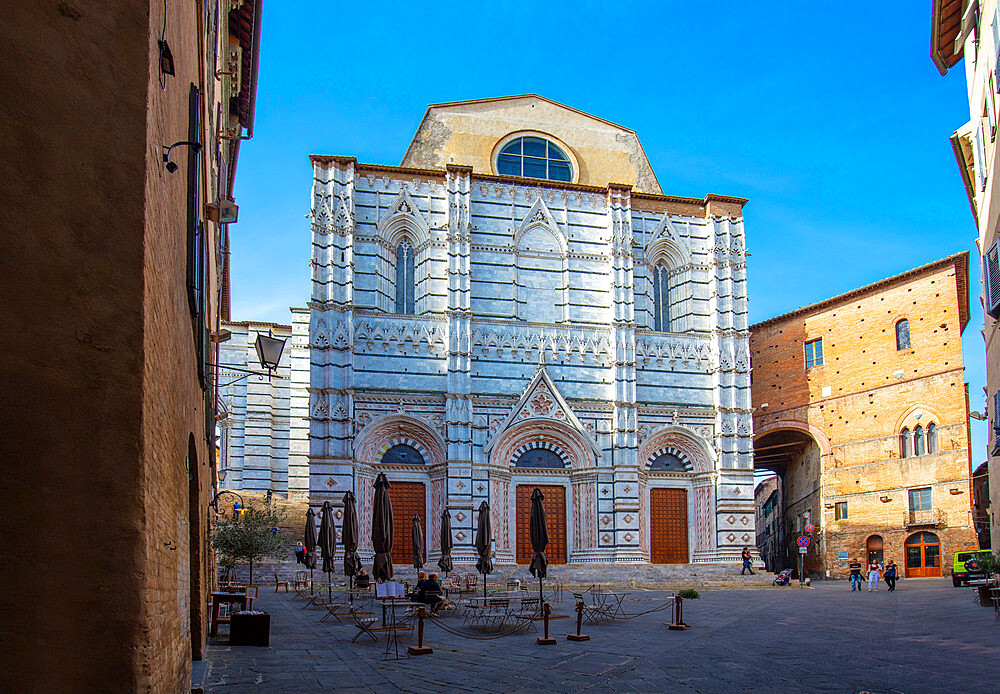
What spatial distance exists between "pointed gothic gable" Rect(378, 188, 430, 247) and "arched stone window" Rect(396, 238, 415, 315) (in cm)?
33

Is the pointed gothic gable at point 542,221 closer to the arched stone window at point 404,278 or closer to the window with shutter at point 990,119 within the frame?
the arched stone window at point 404,278

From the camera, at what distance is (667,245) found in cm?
3509

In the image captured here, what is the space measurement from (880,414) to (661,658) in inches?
1046

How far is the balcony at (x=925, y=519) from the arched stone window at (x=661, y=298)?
452 inches

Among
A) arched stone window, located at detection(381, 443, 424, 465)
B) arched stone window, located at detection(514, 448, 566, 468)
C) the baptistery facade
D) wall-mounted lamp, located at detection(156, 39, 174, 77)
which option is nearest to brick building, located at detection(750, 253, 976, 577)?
the baptistery facade

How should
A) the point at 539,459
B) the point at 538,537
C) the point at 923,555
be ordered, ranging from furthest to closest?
1. the point at 923,555
2. the point at 539,459
3. the point at 538,537

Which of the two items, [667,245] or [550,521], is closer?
[550,521]

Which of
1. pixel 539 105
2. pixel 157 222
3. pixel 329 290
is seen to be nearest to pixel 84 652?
pixel 157 222

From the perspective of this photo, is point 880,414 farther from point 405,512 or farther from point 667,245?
point 405,512

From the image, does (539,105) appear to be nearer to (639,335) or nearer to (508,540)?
(639,335)

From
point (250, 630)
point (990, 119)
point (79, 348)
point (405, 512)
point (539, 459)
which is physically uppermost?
point (990, 119)

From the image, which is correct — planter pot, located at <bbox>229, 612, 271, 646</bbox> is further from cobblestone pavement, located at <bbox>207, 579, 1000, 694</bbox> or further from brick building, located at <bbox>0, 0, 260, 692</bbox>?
brick building, located at <bbox>0, 0, 260, 692</bbox>

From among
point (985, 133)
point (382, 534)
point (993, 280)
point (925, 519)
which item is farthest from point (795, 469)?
point (382, 534)

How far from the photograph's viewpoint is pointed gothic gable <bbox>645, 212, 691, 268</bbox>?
34.9 m
